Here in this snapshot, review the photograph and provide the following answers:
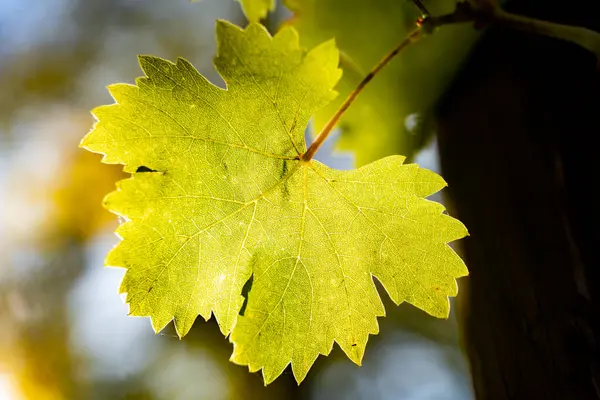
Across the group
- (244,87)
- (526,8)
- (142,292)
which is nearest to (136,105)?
(244,87)

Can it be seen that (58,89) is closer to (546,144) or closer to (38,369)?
(38,369)

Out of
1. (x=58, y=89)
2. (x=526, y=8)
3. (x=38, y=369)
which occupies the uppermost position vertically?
(x=526, y=8)

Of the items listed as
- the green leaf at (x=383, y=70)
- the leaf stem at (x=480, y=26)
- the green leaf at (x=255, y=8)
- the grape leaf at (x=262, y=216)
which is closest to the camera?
the grape leaf at (x=262, y=216)

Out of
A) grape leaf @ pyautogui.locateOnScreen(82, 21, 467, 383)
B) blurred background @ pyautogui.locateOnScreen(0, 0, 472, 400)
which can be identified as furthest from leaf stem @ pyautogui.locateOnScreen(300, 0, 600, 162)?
blurred background @ pyautogui.locateOnScreen(0, 0, 472, 400)

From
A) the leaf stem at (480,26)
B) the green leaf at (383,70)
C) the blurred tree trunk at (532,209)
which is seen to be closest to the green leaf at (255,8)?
the green leaf at (383,70)

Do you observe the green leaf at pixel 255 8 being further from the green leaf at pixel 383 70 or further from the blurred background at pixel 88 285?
the blurred background at pixel 88 285

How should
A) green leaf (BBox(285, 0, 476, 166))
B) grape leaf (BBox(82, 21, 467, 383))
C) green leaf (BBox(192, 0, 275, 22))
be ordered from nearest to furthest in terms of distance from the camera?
grape leaf (BBox(82, 21, 467, 383)) → green leaf (BBox(192, 0, 275, 22)) → green leaf (BBox(285, 0, 476, 166))

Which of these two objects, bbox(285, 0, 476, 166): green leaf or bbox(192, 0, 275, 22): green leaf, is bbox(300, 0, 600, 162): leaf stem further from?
bbox(192, 0, 275, 22): green leaf
